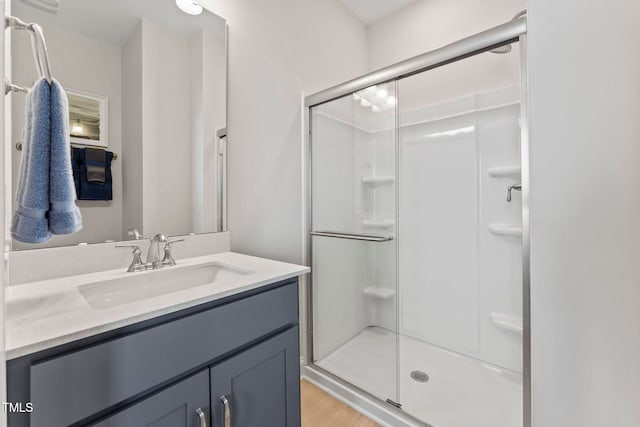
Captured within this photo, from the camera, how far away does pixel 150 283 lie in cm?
106

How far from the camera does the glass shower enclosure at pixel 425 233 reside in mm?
1673

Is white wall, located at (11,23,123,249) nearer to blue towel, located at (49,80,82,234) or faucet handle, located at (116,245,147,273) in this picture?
faucet handle, located at (116,245,147,273)

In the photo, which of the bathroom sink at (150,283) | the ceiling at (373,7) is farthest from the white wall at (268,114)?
the ceiling at (373,7)

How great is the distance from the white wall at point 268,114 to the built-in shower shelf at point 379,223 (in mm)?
419

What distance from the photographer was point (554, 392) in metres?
0.78

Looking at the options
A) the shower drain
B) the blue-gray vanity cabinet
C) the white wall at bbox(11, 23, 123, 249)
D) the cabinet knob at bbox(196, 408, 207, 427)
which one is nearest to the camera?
the blue-gray vanity cabinet

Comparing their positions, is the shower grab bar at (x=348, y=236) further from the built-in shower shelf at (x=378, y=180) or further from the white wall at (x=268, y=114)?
the built-in shower shelf at (x=378, y=180)

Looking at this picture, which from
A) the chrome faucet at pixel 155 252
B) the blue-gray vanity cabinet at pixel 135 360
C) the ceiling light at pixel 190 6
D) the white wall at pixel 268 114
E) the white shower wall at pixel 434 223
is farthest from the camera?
the white shower wall at pixel 434 223

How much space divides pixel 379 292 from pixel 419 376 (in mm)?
531

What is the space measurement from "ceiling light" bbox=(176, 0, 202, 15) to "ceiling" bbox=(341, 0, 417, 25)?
4.14ft

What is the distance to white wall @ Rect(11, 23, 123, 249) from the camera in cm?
92

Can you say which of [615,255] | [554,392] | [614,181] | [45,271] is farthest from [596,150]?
[45,271]

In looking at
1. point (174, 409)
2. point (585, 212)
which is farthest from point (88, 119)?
point (585, 212)

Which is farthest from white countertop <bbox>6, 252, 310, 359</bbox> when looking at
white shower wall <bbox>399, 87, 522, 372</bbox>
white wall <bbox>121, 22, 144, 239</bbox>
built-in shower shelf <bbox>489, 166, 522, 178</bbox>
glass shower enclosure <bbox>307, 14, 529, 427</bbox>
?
built-in shower shelf <bbox>489, 166, 522, 178</bbox>
